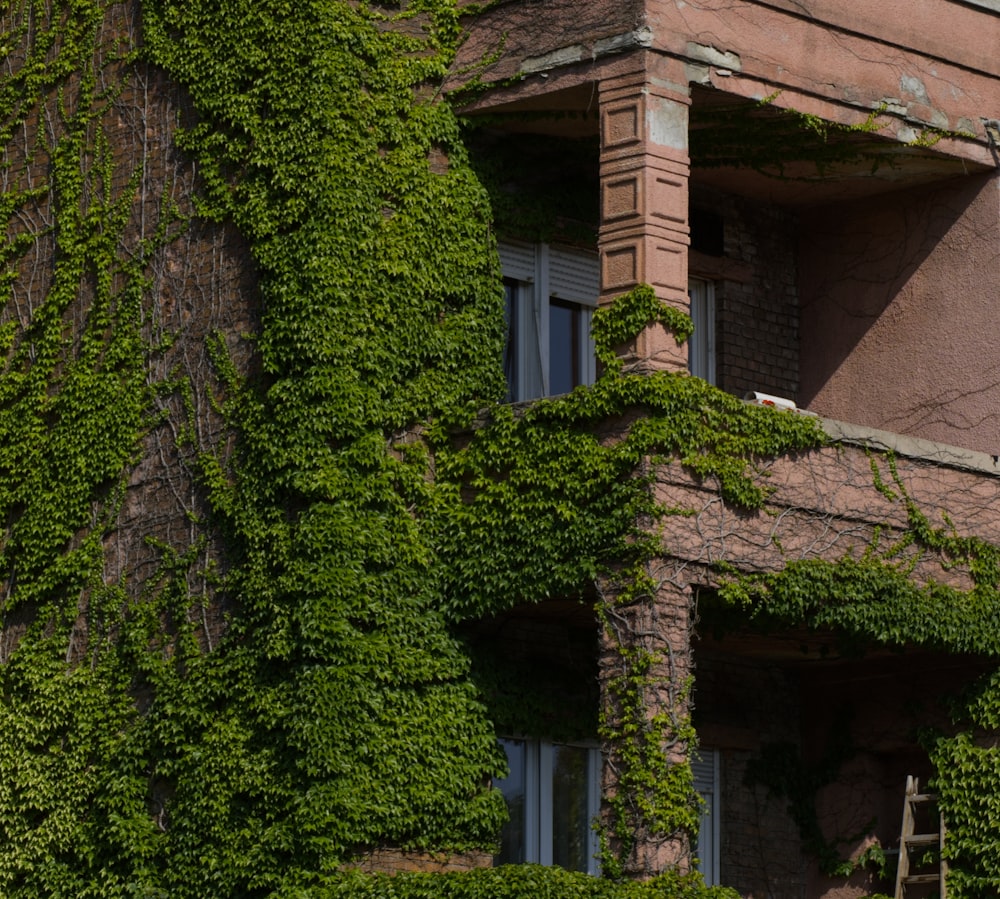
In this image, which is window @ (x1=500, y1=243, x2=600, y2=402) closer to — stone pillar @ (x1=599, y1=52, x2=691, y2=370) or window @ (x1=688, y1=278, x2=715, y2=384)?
window @ (x1=688, y1=278, x2=715, y2=384)

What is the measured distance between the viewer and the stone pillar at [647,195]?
18.9 m

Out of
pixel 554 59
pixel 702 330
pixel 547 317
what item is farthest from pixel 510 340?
pixel 554 59

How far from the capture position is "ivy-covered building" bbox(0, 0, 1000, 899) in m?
18.8

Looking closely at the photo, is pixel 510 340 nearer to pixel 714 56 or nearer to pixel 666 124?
pixel 666 124

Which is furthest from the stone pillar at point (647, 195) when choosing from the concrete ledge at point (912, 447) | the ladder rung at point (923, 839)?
the ladder rung at point (923, 839)

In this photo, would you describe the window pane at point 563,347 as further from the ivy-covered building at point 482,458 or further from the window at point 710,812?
the window at point 710,812

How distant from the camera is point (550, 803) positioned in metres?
20.7

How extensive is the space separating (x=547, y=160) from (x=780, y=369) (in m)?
3.41

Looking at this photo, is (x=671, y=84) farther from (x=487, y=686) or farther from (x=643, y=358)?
(x=487, y=686)

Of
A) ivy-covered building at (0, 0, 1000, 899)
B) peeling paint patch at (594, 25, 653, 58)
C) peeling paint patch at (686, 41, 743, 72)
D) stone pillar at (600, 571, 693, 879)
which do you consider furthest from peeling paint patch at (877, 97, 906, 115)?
stone pillar at (600, 571, 693, 879)

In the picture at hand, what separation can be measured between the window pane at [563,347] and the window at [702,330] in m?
1.35

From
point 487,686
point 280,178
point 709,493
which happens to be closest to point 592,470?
point 709,493

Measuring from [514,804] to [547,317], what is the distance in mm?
4365

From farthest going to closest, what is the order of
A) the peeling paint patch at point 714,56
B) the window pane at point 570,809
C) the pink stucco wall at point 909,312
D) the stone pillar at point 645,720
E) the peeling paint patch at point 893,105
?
the pink stucco wall at point 909,312 < the window pane at point 570,809 < the peeling paint patch at point 893,105 < the peeling paint patch at point 714,56 < the stone pillar at point 645,720
